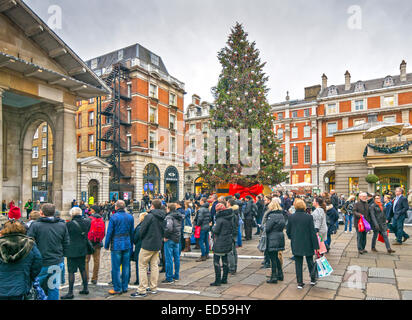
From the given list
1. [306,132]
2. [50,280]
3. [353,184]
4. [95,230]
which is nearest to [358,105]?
[306,132]

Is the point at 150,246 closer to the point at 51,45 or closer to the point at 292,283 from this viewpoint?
the point at 292,283

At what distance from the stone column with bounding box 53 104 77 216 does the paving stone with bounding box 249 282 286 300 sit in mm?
15562

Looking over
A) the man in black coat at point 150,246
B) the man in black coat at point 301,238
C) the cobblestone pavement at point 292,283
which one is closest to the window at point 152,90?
the cobblestone pavement at point 292,283

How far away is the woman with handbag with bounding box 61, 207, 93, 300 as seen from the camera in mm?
5906

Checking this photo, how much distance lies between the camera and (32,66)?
15805 millimetres

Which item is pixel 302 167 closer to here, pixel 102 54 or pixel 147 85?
pixel 147 85

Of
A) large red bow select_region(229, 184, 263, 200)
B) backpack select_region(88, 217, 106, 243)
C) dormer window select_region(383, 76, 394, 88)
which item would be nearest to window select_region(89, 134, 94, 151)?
large red bow select_region(229, 184, 263, 200)

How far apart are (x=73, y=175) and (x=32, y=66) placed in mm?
6791

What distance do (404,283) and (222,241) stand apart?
12.3ft

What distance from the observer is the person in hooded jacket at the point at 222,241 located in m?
6.30

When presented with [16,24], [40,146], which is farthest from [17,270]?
[40,146]

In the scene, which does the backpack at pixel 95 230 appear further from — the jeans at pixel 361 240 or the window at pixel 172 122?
the window at pixel 172 122

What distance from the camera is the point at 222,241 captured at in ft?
20.9
